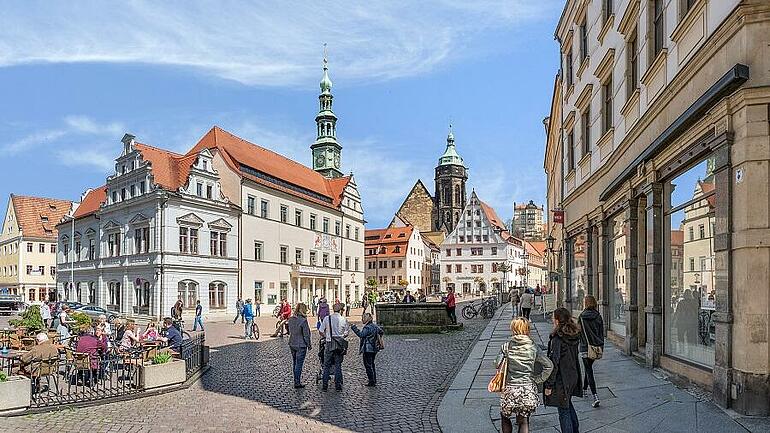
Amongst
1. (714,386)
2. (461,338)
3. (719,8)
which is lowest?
(461,338)

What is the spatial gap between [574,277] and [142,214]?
1243 inches

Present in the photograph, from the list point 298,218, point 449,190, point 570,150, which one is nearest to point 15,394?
point 570,150

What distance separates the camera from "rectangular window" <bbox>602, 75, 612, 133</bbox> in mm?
17688

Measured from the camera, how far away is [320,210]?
61906 millimetres

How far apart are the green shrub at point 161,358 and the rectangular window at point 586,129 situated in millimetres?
13779

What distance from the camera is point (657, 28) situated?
Answer: 12.7 m

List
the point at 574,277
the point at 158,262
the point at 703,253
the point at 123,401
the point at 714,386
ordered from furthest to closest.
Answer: the point at 158,262 → the point at 574,277 → the point at 123,401 → the point at 703,253 → the point at 714,386

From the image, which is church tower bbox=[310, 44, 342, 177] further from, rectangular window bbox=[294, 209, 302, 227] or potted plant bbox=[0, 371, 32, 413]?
potted plant bbox=[0, 371, 32, 413]

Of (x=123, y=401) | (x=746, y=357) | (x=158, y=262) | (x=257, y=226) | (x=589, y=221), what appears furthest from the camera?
(x=257, y=226)

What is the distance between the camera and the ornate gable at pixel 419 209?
128500 millimetres

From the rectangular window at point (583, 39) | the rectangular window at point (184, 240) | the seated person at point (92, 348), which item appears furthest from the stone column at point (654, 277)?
the rectangular window at point (184, 240)

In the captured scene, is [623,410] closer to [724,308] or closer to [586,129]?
[724,308]

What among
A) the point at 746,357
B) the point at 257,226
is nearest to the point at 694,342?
the point at 746,357

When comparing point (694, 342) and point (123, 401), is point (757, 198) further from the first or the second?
point (123, 401)
